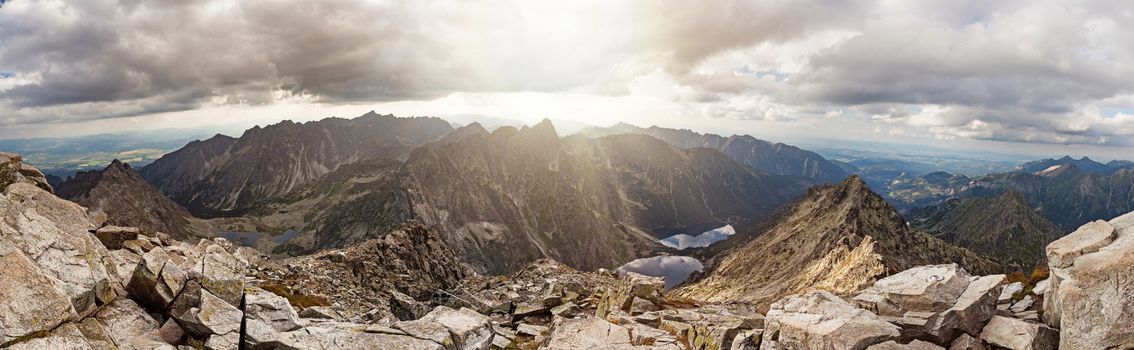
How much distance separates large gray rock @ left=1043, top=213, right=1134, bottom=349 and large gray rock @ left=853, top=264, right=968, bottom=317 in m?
4.15

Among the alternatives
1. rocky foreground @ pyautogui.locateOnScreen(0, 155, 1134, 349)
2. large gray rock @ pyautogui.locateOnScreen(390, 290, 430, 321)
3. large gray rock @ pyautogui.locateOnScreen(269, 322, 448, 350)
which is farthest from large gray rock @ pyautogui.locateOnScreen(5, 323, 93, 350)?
large gray rock @ pyautogui.locateOnScreen(390, 290, 430, 321)

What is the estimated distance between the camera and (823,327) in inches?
944

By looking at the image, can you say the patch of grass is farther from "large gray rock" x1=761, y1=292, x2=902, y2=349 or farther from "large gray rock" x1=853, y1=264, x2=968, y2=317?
"large gray rock" x1=853, y1=264, x2=968, y2=317

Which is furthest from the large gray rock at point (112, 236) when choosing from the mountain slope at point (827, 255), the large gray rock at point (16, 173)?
the mountain slope at point (827, 255)

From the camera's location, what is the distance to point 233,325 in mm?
21891

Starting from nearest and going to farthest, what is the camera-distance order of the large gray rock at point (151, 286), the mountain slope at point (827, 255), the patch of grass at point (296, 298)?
the large gray rock at point (151, 286), the patch of grass at point (296, 298), the mountain slope at point (827, 255)

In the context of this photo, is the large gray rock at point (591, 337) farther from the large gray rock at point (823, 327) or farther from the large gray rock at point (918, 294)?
the large gray rock at point (918, 294)

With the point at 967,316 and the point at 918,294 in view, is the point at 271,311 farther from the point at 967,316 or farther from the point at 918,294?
the point at 967,316

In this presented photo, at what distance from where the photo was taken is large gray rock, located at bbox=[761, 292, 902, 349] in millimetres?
22797

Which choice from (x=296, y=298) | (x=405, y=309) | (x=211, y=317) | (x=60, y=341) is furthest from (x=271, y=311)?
(x=405, y=309)

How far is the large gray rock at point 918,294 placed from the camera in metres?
25.6

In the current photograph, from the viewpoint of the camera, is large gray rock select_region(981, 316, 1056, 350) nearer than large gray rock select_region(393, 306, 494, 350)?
Yes

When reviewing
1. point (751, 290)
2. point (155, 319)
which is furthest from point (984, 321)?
point (751, 290)

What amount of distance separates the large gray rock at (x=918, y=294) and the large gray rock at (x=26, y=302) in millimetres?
37658
